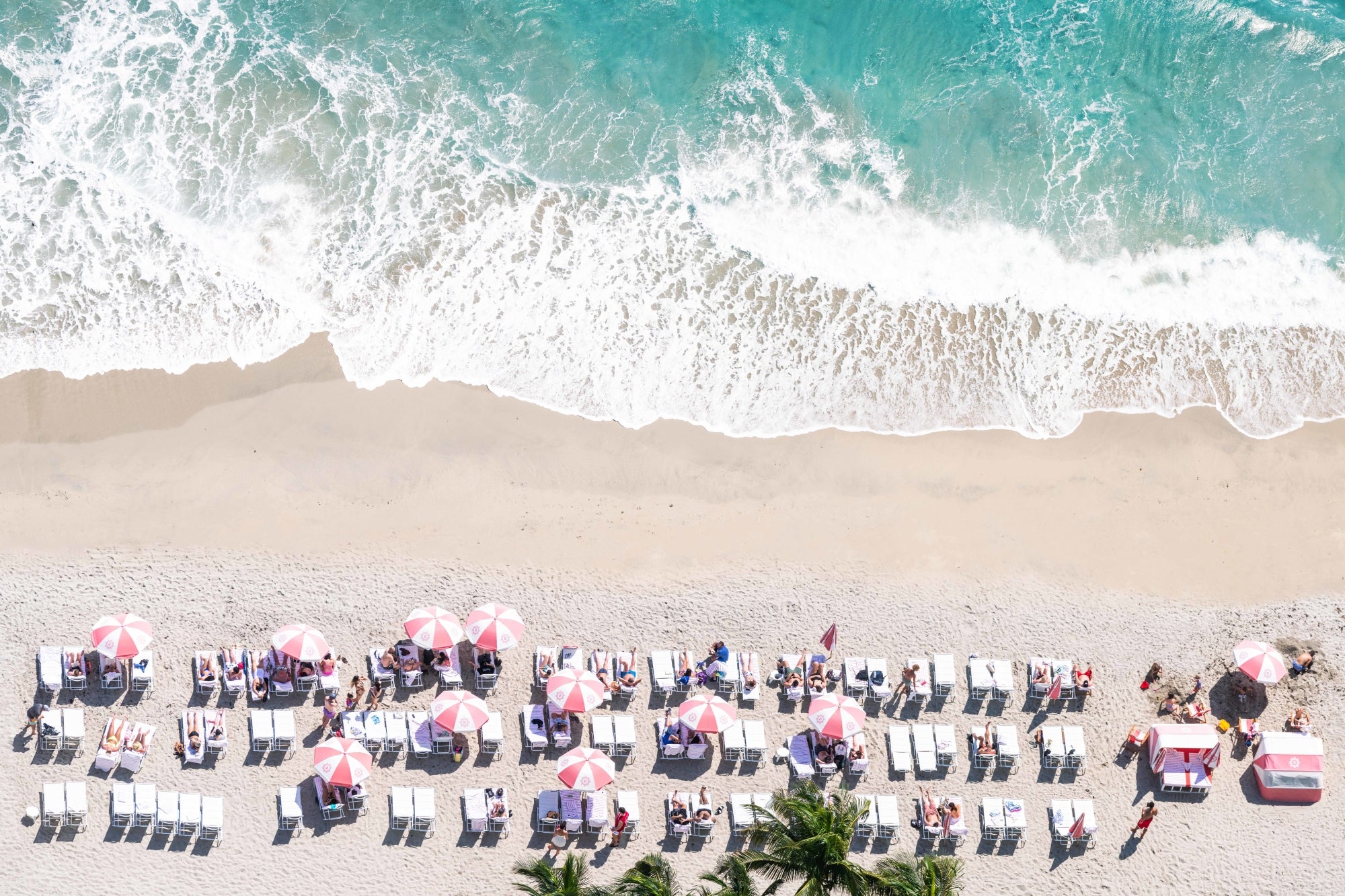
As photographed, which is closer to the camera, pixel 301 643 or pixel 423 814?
pixel 423 814

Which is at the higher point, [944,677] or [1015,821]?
[944,677]

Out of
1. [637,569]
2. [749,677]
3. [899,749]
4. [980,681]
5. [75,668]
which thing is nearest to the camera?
[75,668]

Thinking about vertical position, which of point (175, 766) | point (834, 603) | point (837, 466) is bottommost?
point (175, 766)

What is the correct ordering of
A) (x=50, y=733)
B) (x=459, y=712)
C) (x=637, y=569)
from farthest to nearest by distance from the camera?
(x=637, y=569), (x=459, y=712), (x=50, y=733)

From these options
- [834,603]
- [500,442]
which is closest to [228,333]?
[500,442]

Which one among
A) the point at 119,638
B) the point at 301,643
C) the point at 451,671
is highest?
the point at 119,638

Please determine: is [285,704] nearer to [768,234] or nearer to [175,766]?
[175,766]

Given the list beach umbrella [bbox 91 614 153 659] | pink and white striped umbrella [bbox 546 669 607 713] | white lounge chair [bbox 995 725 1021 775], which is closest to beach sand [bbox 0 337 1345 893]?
white lounge chair [bbox 995 725 1021 775]

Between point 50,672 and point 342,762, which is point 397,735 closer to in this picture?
point 342,762

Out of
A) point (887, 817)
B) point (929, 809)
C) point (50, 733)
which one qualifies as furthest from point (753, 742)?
point (50, 733)
